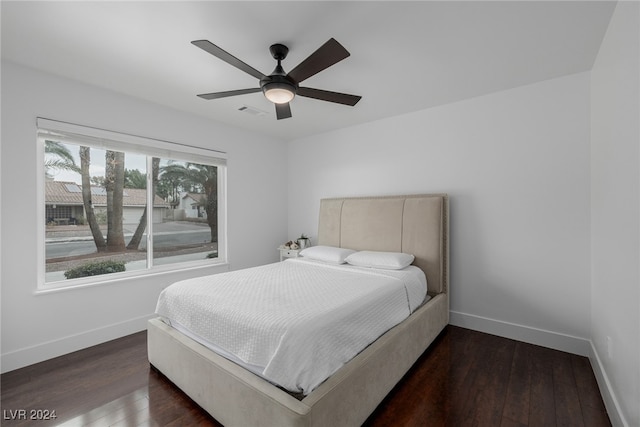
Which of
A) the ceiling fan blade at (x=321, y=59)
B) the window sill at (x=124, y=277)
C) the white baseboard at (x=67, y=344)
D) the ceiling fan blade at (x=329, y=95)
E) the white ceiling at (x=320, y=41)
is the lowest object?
the white baseboard at (x=67, y=344)

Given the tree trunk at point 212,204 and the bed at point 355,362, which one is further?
the tree trunk at point 212,204

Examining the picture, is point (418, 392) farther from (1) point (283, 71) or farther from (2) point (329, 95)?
(1) point (283, 71)

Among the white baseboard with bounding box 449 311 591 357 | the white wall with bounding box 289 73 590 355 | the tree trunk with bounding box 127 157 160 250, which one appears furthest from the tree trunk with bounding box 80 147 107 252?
the white baseboard with bounding box 449 311 591 357

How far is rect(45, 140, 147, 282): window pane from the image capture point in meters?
2.57

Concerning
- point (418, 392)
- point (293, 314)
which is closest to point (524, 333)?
point (418, 392)

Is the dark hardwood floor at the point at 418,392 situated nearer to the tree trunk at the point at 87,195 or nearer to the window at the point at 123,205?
the window at the point at 123,205

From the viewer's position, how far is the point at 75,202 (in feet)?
8.85

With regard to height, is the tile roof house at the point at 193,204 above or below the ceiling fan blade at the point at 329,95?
below

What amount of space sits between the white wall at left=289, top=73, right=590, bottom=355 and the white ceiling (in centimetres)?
30

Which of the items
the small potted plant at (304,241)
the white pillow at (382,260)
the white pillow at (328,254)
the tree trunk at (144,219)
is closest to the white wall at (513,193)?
the white pillow at (382,260)

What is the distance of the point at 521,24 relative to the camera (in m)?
1.80

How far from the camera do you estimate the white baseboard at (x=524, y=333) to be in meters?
2.43

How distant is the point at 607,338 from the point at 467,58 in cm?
223

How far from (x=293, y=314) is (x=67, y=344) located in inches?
94.3
